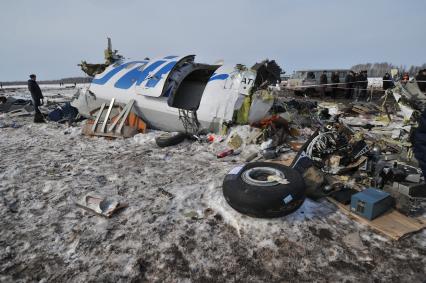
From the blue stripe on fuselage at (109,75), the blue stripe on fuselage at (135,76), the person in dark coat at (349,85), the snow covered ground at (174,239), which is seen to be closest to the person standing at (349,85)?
the person in dark coat at (349,85)

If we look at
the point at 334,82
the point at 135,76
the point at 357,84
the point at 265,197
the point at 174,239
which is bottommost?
the point at 174,239

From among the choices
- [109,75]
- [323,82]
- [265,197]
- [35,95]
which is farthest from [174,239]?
[323,82]

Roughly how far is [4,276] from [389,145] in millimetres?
8066

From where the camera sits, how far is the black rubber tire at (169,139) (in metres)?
7.36

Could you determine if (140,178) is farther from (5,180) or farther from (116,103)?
(116,103)

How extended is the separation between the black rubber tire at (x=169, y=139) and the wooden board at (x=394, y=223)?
188 inches

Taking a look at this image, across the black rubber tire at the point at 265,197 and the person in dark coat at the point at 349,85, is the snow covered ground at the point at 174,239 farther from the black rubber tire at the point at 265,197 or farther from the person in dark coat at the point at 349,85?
the person in dark coat at the point at 349,85

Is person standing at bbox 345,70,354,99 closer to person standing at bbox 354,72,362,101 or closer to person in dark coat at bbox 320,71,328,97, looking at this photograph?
person standing at bbox 354,72,362,101

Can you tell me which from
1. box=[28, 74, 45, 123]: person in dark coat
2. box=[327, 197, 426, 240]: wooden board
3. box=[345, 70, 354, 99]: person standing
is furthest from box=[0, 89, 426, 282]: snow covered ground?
box=[345, 70, 354, 99]: person standing

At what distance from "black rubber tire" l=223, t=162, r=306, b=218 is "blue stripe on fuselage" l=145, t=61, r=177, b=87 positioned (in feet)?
18.0

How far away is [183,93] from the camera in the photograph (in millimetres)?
10266

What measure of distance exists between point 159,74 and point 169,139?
2442mm

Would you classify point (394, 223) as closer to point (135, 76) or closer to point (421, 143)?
point (421, 143)

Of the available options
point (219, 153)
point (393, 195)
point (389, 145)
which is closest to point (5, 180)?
point (219, 153)
